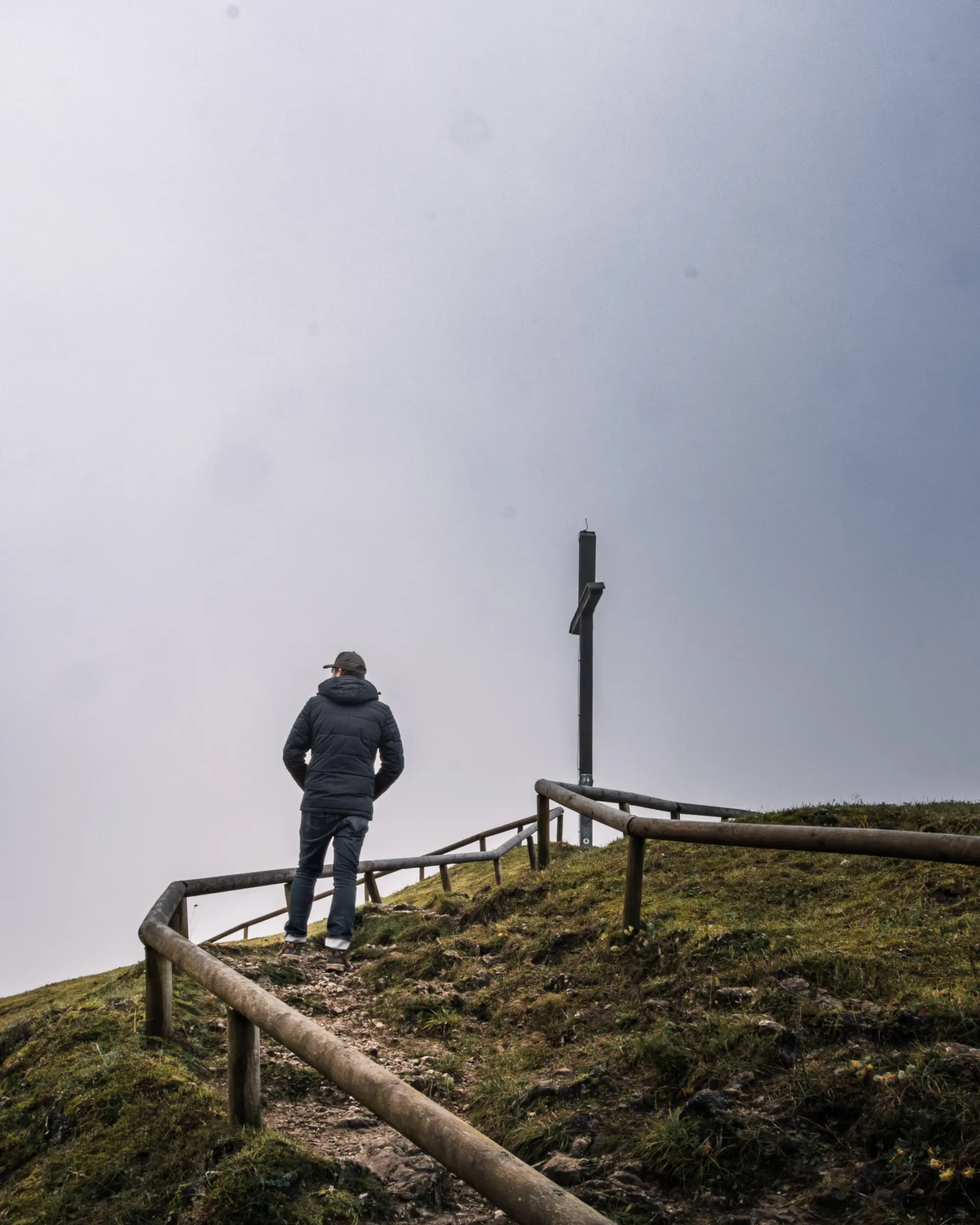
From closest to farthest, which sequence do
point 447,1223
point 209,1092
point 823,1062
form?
point 447,1223, point 823,1062, point 209,1092

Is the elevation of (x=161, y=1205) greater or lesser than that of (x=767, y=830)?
lesser

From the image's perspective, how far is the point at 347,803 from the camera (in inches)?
305

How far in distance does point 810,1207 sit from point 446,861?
8942 millimetres

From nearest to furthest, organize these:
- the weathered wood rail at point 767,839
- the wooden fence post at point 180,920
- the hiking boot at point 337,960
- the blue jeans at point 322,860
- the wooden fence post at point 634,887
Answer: the weathered wood rail at point 767,839 → the wooden fence post at point 634,887 → the wooden fence post at point 180,920 → the hiking boot at point 337,960 → the blue jeans at point 322,860

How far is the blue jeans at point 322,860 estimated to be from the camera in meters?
7.68

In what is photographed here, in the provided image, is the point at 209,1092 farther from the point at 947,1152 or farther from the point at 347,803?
the point at 347,803

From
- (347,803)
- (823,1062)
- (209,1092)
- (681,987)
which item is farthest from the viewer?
(347,803)

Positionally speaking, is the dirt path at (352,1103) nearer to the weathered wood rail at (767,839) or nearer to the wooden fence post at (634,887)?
the wooden fence post at (634,887)

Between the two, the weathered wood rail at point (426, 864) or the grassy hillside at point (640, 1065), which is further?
the weathered wood rail at point (426, 864)

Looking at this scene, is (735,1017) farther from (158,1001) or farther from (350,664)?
(350,664)

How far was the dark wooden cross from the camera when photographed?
44.1 feet

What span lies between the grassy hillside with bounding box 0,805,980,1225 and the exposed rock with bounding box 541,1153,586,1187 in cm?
1

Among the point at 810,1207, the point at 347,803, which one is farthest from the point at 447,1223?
the point at 347,803

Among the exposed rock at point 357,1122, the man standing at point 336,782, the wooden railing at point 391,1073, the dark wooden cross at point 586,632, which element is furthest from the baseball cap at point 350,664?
the dark wooden cross at point 586,632
